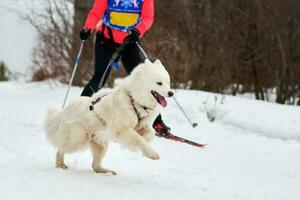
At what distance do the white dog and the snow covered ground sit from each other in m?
0.25

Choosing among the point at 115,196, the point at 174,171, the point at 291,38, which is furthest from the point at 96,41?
the point at 291,38

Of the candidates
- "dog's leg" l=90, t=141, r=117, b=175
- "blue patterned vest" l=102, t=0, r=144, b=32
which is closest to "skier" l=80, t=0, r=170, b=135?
"blue patterned vest" l=102, t=0, r=144, b=32

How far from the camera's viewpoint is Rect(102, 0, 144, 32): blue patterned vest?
4.89 metres

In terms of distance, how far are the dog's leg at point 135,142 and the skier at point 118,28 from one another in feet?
4.14

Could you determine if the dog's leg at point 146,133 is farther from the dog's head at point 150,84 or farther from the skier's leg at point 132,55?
the skier's leg at point 132,55

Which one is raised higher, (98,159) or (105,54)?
(105,54)

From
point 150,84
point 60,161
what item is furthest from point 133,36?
point 60,161

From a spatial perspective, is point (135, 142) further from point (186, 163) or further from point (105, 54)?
point (105, 54)

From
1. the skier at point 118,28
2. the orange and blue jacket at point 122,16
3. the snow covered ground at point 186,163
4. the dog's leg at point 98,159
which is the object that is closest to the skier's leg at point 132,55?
the skier at point 118,28

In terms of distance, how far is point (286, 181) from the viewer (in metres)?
4.16

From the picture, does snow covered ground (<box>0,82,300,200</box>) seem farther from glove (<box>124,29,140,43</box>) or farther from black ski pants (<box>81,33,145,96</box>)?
glove (<box>124,29,140,43</box>)

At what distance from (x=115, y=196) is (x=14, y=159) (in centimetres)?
153

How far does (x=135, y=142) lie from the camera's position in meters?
3.74

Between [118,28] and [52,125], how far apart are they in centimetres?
125
